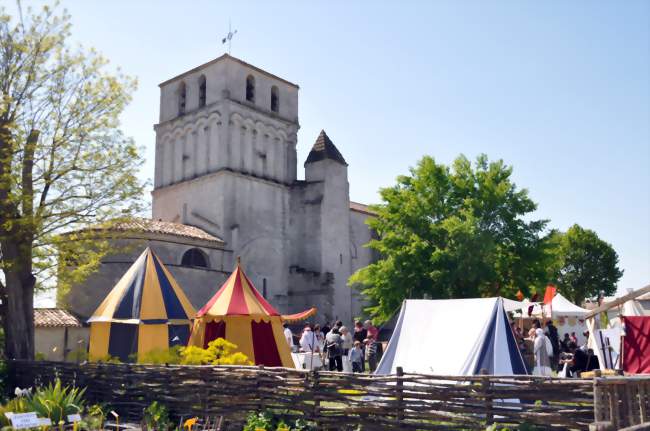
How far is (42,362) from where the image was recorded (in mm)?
14016

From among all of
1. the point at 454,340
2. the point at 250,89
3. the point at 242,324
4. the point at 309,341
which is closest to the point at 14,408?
the point at 242,324

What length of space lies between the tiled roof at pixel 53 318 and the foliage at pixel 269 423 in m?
15.2

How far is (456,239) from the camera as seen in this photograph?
88.9ft

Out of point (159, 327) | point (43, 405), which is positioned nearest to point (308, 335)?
point (159, 327)

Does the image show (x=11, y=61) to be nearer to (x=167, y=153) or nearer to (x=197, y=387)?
(x=197, y=387)

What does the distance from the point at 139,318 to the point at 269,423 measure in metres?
8.74

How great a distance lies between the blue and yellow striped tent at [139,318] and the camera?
1756cm

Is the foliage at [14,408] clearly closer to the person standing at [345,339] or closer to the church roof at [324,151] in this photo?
the person standing at [345,339]

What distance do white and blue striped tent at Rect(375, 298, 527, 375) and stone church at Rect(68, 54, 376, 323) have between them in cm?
1716

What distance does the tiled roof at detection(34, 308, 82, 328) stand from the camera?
74.2 ft

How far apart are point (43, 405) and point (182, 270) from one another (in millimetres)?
17361

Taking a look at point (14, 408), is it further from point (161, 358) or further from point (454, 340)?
point (454, 340)

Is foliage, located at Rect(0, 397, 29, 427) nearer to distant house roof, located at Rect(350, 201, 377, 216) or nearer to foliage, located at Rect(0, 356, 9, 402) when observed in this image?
foliage, located at Rect(0, 356, 9, 402)

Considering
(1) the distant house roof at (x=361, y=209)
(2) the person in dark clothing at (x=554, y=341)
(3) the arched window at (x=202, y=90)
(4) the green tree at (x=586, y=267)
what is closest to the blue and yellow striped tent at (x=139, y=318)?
(2) the person in dark clothing at (x=554, y=341)
